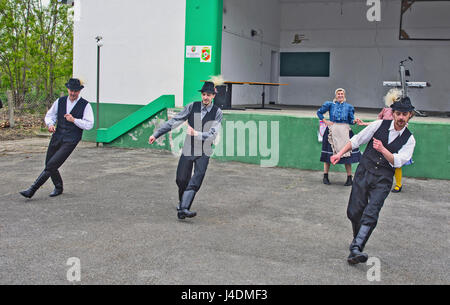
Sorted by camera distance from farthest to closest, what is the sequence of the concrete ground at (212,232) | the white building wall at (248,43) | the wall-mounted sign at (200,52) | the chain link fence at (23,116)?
the chain link fence at (23,116), the white building wall at (248,43), the wall-mounted sign at (200,52), the concrete ground at (212,232)

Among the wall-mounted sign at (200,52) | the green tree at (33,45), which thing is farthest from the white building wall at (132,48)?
the green tree at (33,45)

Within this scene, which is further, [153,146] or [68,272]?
[153,146]

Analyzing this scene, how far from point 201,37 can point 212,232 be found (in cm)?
860

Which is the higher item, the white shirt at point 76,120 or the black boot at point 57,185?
the white shirt at point 76,120

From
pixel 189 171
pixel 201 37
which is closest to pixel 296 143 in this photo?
pixel 201 37

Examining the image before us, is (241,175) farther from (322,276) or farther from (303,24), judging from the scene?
(303,24)

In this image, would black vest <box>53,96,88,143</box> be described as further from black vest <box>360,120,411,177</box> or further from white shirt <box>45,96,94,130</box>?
black vest <box>360,120,411,177</box>

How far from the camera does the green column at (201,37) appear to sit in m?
13.7

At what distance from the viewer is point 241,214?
24.1ft

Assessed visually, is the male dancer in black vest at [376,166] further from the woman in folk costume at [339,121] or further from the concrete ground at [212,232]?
the woman in folk costume at [339,121]

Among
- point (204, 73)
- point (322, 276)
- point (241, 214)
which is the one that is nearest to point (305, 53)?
point (204, 73)

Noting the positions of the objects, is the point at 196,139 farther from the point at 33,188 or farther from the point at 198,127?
the point at 33,188

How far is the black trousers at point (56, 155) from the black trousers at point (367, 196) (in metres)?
4.49
